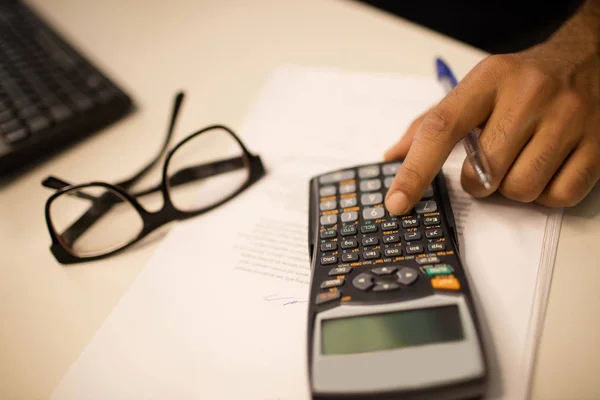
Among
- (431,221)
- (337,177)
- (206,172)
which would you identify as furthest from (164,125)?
(431,221)

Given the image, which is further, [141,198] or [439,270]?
[141,198]

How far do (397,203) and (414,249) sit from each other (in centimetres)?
4

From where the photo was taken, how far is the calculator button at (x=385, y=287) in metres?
0.33

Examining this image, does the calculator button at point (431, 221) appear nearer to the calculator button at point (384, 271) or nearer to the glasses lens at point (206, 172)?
the calculator button at point (384, 271)

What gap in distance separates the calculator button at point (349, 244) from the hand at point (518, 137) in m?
0.04

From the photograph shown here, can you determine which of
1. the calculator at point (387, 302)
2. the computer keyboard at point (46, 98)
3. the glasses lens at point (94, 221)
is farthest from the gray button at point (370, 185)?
the computer keyboard at point (46, 98)

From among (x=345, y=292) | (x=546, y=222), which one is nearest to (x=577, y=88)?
(x=546, y=222)

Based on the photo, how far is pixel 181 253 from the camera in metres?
0.43

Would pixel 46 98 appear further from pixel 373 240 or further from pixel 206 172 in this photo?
pixel 373 240

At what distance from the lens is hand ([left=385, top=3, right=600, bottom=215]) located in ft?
1.24

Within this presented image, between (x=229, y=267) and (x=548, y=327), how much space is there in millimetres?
256

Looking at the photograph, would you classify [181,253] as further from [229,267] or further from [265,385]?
[265,385]

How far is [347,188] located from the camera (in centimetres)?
42

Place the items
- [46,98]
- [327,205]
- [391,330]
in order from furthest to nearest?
[46,98]
[327,205]
[391,330]
